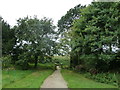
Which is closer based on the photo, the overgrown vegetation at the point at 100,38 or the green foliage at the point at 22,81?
the green foliage at the point at 22,81

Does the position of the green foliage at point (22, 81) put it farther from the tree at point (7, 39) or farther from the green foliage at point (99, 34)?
the tree at point (7, 39)

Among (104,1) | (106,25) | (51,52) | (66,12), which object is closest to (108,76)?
(106,25)

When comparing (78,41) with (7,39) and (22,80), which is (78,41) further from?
(7,39)

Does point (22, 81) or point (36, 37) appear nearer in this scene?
point (22, 81)

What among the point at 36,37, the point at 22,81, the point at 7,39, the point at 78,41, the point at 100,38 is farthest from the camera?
the point at 7,39

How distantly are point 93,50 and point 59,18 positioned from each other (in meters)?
22.5

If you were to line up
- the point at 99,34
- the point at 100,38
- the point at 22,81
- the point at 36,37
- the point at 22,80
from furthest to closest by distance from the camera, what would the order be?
1. the point at 36,37
2. the point at 99,34
3. the point at 100,38
4. the point at 22,80
5. the point at 22,81

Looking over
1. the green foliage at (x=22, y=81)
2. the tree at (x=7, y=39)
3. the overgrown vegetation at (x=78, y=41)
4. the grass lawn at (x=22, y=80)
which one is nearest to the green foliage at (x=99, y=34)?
the overgrown vegetation at (x=78, y=41)

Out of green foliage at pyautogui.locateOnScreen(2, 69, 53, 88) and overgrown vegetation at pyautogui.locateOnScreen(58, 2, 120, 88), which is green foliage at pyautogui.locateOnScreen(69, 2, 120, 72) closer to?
overgrown vegetation at pyautogui.locateOnScreen(58, 2, 120, 88)

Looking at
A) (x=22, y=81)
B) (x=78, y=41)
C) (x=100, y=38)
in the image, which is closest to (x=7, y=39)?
(x=78, y=41)

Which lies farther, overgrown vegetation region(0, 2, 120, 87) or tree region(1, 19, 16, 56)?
tree region(1, 19, 16, 56)

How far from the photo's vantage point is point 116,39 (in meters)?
18.6

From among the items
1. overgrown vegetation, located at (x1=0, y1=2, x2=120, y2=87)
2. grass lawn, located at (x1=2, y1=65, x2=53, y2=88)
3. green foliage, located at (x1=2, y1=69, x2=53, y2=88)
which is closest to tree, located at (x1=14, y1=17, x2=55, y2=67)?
overgrown vegetation, located at (x1=0, y1=2, x2=120, y2=87)

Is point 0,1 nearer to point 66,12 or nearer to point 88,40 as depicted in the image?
point 88,40
